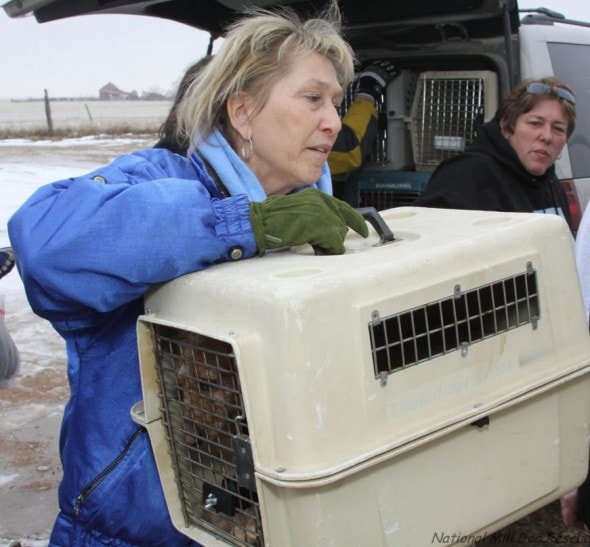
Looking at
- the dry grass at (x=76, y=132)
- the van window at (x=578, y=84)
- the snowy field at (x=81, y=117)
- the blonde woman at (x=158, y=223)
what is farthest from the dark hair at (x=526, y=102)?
the dry grass at (x=76, y=132)

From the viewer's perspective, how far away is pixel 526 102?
325 centimetres

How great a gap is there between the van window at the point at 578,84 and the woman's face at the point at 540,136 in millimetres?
504

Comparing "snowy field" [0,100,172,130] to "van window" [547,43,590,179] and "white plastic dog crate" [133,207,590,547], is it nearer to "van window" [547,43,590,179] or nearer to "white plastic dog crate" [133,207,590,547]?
"van window" [547,43,590,179]

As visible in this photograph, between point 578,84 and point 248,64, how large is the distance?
9.08 feet

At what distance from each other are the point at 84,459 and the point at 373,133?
9.56 ft

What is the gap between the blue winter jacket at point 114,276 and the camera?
4.53ft

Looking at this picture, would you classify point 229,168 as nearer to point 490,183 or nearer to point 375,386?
point 375,386

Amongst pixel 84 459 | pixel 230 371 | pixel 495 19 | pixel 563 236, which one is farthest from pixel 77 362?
pixel 495 19

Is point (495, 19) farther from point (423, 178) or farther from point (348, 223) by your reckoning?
point (348, 223)

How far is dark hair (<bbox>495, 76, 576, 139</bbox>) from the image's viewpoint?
3246 mm

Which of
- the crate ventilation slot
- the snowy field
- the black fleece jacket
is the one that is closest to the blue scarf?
the crate ventilation slot

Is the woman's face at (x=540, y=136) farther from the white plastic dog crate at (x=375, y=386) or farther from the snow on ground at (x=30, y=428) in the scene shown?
the snow on ground at (x=30, y=428)

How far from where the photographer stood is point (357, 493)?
129 centimetres

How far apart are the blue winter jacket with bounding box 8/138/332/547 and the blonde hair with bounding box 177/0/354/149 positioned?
0.10m
